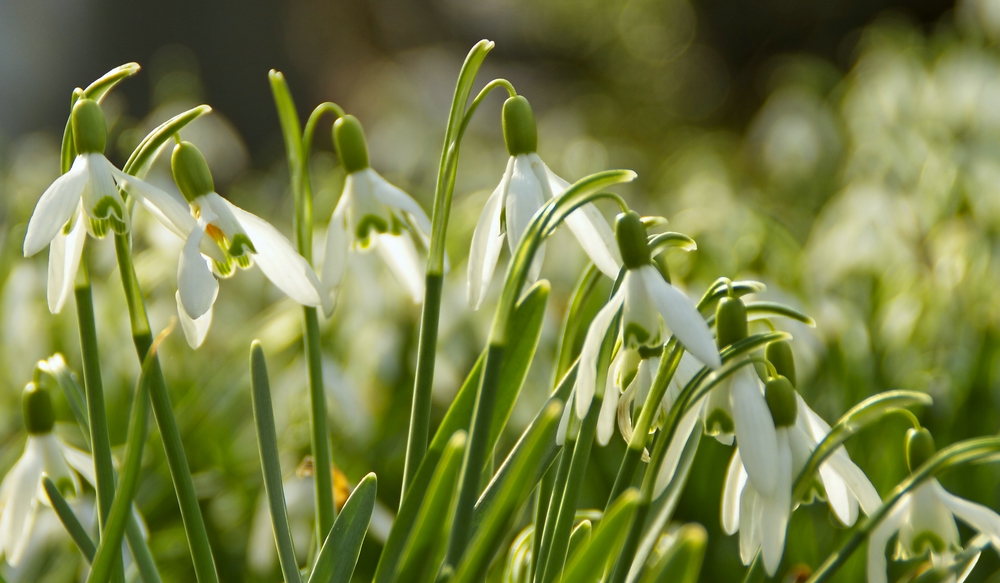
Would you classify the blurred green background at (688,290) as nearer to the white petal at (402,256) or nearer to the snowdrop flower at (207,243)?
the white petal at (402,256)

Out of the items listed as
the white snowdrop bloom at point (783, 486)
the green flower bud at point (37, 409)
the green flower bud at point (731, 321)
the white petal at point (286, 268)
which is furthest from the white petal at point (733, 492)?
the green flower bud at point (37, 409)

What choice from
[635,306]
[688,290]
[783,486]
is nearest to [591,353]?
[635,306]

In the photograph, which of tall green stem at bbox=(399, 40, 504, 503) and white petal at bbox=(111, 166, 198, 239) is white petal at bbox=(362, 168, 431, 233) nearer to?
tall green stem at bbox=(399, 40, 504, 503)

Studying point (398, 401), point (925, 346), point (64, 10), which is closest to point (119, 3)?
point (64, 10)

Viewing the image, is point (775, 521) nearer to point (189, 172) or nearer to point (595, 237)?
point (595, 237)

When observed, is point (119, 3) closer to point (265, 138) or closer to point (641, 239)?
point (265, 138)

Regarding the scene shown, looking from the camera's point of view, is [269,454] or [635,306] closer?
[635,306]

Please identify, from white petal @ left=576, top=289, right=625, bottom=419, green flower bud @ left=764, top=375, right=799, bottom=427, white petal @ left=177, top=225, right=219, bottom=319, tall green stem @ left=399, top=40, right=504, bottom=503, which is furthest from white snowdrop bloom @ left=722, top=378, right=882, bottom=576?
white petal @ left=177, top=225, right=219, bottom=319
